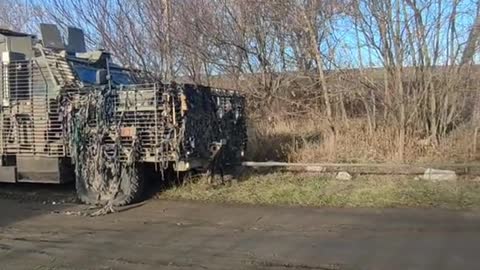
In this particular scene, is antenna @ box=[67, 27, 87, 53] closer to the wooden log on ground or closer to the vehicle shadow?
the vehicle shadow

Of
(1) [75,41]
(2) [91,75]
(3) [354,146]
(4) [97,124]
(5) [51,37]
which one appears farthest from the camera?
(3) [354,146]

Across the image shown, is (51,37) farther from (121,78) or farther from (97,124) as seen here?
(97,124)

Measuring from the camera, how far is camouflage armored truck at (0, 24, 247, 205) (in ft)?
33.7

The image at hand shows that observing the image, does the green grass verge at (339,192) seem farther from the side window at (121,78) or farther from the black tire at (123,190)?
the side window at (121,78)

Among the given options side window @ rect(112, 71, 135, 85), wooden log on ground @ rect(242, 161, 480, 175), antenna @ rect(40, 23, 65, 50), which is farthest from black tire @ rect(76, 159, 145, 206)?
antenna @ rect(40, 23, 65, 50)

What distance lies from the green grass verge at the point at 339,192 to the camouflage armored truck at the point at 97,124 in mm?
566

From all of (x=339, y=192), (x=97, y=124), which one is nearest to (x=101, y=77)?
(x=97, y=124)

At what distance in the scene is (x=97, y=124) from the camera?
35.0ft

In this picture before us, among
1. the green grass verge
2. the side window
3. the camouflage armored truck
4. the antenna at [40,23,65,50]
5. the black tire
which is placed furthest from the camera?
the side window

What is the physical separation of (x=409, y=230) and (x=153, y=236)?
132 inches

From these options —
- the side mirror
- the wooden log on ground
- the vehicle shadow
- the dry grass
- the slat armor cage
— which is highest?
the side mirror

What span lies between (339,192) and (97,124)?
4.32 meters

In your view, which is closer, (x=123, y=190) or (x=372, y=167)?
(x=123, y=190)

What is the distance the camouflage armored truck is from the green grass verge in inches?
22.3
